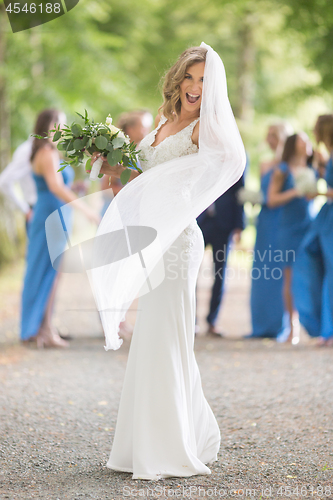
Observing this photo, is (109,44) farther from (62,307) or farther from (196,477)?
(196,477)

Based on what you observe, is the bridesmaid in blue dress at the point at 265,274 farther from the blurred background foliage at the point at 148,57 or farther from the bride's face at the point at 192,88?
the bride's face at the point at 192,88

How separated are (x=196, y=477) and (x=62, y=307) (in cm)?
700

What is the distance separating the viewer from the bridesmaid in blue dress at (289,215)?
25.0 feet

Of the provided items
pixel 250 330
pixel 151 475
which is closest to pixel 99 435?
pixel 151 475

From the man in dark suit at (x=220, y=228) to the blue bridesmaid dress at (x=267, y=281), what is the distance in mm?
365

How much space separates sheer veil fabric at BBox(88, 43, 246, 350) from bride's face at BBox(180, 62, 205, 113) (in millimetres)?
88

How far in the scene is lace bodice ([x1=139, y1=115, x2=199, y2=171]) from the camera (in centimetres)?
358

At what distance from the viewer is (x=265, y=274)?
7961 millimetres

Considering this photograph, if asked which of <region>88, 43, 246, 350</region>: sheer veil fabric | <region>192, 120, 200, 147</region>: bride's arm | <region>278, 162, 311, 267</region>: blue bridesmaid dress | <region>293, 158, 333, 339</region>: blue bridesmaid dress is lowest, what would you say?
<region>293, 158, 333, 339</region>: blue bridesmaid dress

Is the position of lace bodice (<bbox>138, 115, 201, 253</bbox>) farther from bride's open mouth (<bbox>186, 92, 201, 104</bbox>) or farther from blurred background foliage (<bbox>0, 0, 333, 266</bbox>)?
blurred background foliage (<bbox>0, 0, 333, 266</bbox>)

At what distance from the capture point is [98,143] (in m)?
3.53

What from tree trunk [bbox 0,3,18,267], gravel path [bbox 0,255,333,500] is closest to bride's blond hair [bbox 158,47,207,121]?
gravel path [bbox 0,255,333,500]

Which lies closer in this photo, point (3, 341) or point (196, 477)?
point (196, 477)

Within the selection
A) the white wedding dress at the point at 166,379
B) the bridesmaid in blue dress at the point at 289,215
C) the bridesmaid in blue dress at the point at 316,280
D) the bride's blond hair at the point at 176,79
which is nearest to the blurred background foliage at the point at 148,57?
the bridesmaid in blue dress at the point at 289,215
